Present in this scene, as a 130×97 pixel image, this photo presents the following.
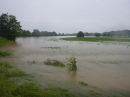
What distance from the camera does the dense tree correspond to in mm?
35750

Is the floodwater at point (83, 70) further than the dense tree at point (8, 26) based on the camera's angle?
No

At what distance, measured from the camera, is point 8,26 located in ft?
119

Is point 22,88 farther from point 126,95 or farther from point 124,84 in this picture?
point 124,84

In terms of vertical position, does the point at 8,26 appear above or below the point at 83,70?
above

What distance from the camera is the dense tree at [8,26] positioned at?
117 ft

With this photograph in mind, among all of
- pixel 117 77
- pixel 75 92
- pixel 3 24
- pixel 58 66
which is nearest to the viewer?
pixel 75 92

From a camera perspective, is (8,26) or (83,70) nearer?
(83,70)

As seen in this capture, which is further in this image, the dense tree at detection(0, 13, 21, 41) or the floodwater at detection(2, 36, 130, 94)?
the dense tree at detection(0, 13, 21, 41)

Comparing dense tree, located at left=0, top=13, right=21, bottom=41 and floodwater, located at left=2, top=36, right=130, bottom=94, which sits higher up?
dense tree, located at left=0, top=13, right=21, bottom=41

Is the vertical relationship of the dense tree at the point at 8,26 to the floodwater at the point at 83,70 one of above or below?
above

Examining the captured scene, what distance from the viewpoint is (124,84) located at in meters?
5.49

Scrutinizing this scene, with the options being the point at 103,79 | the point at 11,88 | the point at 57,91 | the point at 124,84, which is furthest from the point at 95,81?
the point at 11,88

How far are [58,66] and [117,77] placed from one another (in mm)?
3914

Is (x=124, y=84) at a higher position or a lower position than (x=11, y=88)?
lower
